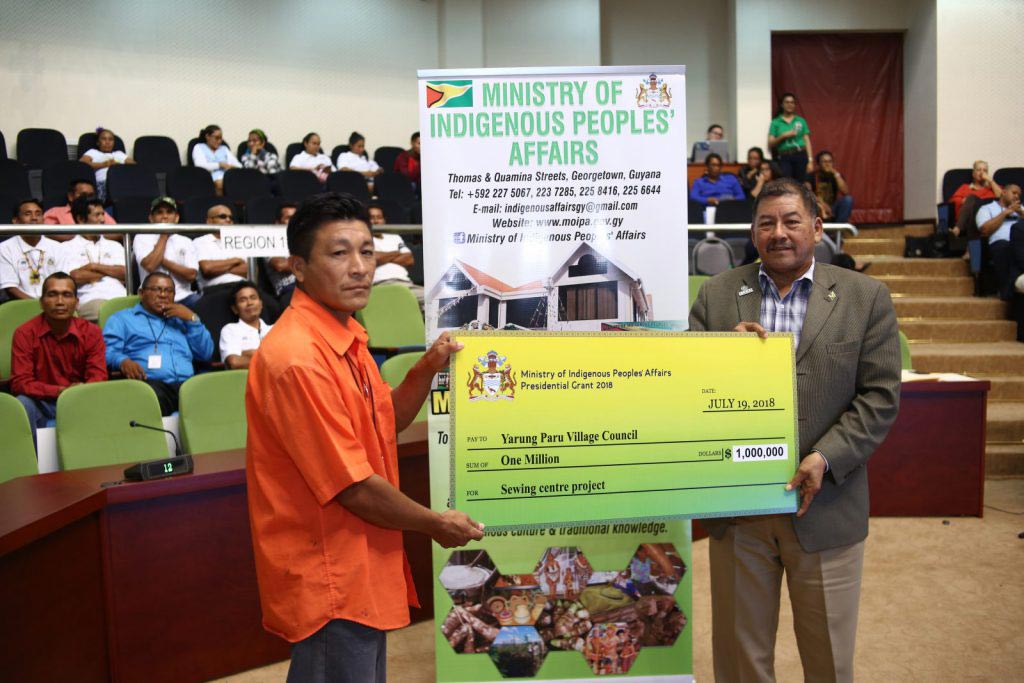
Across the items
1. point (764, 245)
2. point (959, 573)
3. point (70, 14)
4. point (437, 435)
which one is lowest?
point (959, 573)

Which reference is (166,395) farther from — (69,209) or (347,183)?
(347,183)

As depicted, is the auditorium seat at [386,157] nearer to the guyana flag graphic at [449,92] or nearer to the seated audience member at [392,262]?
the seated audience member at [392,262]

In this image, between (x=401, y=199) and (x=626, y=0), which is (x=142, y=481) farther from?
(x=626, y=0)

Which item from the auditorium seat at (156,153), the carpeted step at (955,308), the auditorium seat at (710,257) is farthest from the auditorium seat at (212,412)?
the carpeted step at (955,308)

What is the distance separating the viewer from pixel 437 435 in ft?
9.40

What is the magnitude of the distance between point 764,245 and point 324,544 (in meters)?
1.36

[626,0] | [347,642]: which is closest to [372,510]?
[347,642]

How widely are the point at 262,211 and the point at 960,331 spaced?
20.7 feet

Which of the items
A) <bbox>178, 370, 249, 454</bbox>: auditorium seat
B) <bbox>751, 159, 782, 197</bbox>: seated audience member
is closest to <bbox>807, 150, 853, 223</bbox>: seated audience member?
A: <bbox>751, 159, 782, 197</bbox>: seated audience member

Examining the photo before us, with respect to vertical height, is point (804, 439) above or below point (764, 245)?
below

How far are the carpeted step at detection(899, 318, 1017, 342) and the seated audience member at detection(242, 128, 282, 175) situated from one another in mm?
6925

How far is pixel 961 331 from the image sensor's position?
25.2 feet

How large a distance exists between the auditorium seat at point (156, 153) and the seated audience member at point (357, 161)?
6.25 ft

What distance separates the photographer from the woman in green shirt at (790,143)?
1092cm
